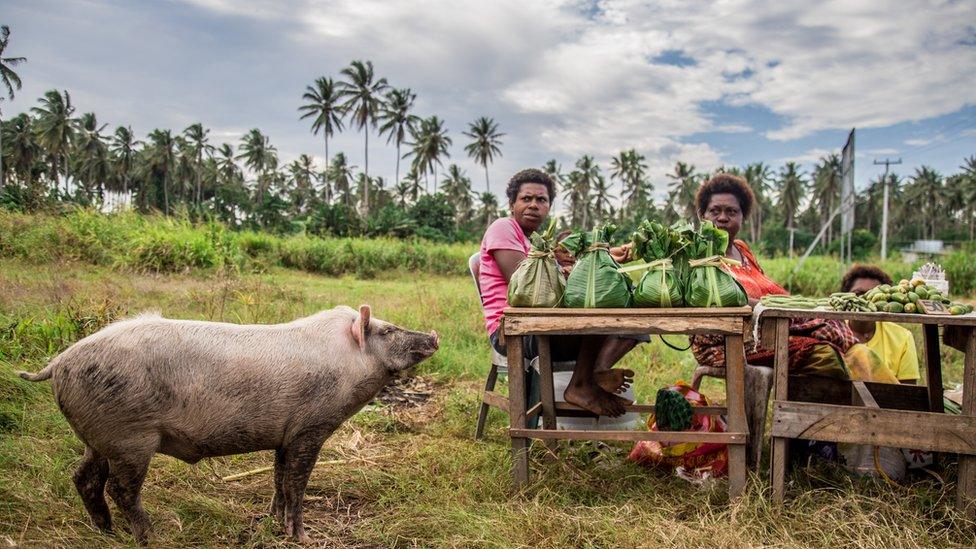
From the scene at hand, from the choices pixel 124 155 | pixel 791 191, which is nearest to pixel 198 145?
pixel 124 155

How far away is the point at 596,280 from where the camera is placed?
3279 mm

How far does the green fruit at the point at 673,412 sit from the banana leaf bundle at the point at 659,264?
2.14ft

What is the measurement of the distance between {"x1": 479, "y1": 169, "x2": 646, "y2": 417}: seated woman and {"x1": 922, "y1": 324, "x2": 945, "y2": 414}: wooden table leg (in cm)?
174

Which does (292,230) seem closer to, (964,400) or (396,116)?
(396,116)

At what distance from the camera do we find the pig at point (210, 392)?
2578 millimetres

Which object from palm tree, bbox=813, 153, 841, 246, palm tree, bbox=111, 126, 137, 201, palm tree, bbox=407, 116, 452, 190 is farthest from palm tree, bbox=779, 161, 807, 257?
palm tree, bbox=111, 126, 137, 201

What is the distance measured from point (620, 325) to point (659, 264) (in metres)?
0.44

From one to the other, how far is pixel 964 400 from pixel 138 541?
388 centimetres

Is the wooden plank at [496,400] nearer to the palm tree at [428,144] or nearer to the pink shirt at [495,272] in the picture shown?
the pink shirt at [495,272]

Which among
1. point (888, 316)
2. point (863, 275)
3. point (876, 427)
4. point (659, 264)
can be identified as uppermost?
point (659, 264)

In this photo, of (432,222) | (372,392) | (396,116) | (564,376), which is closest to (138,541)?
(372,392)

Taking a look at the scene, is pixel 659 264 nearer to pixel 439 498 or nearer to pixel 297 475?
pixel 439 498

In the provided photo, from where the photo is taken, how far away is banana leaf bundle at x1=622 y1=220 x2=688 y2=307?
3.22m

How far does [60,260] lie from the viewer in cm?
962
